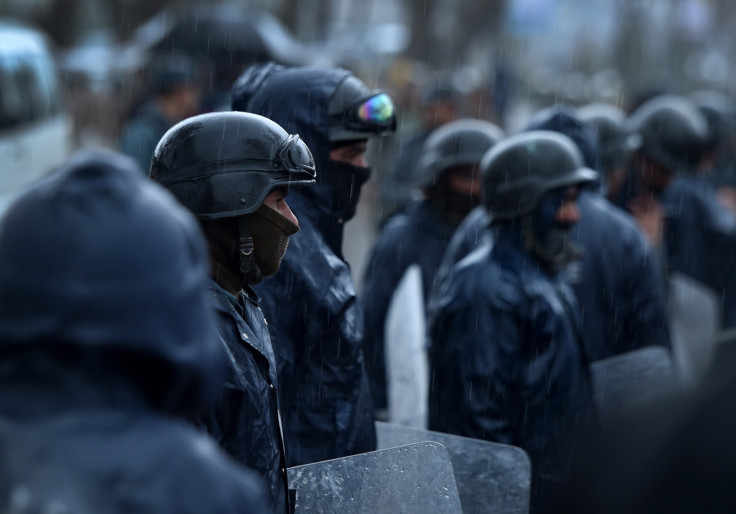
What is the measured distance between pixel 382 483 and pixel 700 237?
5.44m

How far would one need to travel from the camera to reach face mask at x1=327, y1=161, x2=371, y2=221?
4.28 m

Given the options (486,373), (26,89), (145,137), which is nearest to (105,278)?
(486,373)

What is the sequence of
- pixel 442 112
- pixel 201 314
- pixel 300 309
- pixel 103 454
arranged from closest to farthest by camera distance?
pixel 103 454, pixel 201 314, pixel 300 309, pixel 442 112

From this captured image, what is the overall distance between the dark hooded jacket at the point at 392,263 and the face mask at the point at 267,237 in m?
2.63

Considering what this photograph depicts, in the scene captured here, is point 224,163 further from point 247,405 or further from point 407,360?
point 407,360

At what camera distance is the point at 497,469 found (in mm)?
3336

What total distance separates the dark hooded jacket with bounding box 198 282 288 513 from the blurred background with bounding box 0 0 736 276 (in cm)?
747

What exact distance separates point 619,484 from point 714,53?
7542cm

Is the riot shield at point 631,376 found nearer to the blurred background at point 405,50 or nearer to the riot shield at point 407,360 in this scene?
the riot shield at point 407,360

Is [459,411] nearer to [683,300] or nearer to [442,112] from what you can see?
[683,300]

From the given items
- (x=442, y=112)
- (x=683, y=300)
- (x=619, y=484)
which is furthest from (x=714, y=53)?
(x=619, y=484)

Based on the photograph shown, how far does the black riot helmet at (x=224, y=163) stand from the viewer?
10.4 ft

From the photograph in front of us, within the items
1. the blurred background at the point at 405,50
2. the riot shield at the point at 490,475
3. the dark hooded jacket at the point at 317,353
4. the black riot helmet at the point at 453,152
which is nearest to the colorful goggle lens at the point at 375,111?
the dark hooded jacket at the point at 317,353

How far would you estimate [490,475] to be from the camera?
334 cm
